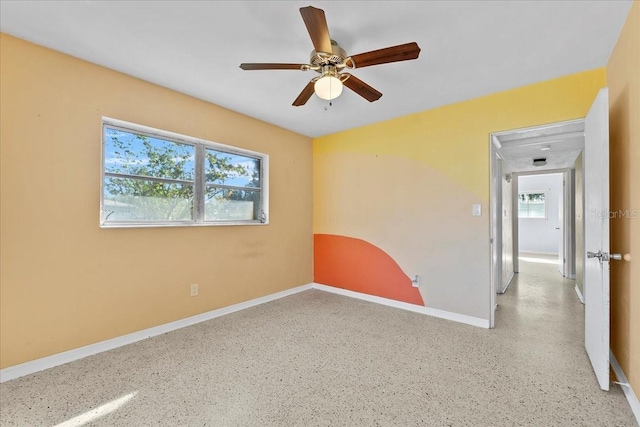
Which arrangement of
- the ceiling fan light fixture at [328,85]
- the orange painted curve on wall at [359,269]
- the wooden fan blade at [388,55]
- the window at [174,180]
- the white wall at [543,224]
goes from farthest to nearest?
the white wall at [543,224], the orange painted curve on wall at [359,269], the window at [174,180], the ceiling fan light fixture at [328,85], the wooden fan blade at [388,55]

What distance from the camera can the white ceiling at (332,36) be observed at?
1.69 metres

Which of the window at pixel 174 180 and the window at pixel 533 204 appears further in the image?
the window at pixel 533 204

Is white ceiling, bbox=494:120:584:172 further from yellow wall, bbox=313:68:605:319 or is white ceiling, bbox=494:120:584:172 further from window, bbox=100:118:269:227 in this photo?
window, bbox=100:118:269:227

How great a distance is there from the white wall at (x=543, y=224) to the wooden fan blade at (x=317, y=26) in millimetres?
8991

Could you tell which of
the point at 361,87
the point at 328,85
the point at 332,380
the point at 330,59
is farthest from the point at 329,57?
the point at 332,380

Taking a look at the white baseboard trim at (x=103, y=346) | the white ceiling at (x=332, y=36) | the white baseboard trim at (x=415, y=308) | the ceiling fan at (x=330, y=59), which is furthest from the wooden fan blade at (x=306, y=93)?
the white baseboard trim at (x=415, y=308)

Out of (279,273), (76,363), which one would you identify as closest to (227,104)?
(279,273)

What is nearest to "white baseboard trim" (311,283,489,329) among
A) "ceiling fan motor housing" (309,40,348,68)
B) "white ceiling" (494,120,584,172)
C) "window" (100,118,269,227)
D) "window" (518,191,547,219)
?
"window" (100,118,269,227)

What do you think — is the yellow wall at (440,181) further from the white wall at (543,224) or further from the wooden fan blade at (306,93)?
the white wall at (543,224)

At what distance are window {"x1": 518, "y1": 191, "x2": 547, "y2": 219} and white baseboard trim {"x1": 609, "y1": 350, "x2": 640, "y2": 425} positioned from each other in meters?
7.71

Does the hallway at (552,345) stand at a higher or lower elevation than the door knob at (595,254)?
lower

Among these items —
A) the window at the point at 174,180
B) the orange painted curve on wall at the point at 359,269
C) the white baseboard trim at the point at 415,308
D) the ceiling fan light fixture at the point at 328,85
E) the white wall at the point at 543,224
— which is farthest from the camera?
the white wall at the point at 543,224

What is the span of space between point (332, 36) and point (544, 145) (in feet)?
10.8

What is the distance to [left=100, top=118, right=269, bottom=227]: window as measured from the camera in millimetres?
2465
